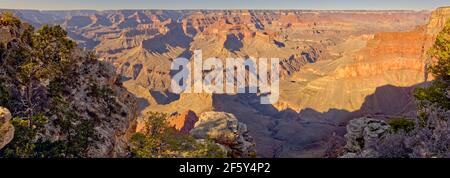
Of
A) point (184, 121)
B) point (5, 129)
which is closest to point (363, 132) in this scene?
point (5, 129)

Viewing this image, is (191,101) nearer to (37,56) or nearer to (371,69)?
(371,69)

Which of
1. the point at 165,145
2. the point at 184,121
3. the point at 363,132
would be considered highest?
the point at 165,145

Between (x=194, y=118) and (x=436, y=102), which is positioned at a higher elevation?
(x=436, y=102)

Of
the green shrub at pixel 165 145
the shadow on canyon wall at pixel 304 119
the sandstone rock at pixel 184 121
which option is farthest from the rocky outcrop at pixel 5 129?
the sandstone rock at pixel 184 121

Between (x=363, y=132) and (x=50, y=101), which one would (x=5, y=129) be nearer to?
(x=50, y=101)

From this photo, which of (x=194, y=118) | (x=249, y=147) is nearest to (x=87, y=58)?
(x=249, y=147)

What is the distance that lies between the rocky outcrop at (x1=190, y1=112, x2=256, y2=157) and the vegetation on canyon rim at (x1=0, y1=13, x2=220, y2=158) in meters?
3.59

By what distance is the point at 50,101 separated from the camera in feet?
70.8

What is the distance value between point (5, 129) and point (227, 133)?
1446cm

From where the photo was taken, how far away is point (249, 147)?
92.4 ft

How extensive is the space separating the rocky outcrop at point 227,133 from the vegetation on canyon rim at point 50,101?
141 inches

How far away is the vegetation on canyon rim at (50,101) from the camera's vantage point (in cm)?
1791

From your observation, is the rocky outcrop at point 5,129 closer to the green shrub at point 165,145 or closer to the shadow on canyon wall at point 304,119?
the green shrub at point 165,145
